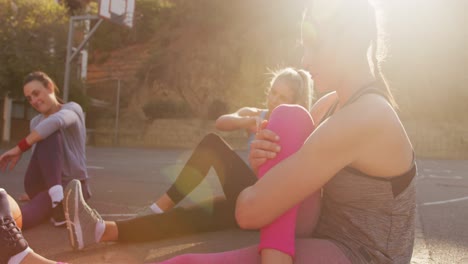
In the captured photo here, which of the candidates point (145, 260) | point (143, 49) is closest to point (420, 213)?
point (145, 260)

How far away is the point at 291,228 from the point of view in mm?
1426

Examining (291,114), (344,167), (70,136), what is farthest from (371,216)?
(70,136)

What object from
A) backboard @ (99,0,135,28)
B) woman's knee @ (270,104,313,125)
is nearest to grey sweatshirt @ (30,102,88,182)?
woman's knee @ (270,104,313,125)

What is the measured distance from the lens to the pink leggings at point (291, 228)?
1.42 meters

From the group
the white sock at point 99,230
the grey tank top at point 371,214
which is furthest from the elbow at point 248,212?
the white sock at point 99,230

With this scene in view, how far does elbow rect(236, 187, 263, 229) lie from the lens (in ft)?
4.60

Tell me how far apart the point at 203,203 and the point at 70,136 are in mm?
1414

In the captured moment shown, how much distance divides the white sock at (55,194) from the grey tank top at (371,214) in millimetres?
2548

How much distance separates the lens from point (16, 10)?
24.1 metres

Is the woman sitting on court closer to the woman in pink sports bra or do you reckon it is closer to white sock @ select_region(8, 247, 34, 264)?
white sock @ select_region(8, 247, 34, 264)

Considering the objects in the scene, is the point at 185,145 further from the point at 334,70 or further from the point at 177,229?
the point at 334,70

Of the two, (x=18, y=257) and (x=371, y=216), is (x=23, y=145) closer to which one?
(x=18, y=257)

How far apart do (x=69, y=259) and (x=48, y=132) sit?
1.19 metres

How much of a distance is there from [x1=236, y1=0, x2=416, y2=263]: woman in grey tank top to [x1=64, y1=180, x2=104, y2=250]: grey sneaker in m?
1.33
